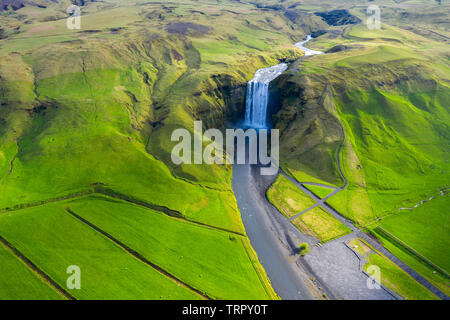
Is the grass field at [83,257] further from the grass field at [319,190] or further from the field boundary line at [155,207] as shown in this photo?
the grass field at [319,190]

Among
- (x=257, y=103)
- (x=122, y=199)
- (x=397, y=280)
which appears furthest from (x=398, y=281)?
(x=257, y=103)

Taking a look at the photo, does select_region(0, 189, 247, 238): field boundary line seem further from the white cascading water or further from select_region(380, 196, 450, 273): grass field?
the white cascading water

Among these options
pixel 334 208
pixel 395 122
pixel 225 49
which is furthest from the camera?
pixel 225 49

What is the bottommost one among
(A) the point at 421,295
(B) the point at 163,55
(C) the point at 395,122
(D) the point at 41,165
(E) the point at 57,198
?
(A) the point at 421,295

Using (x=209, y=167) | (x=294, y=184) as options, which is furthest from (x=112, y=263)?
(x=294, y=184)

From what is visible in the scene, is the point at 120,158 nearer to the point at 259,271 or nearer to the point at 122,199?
the point at 122,199

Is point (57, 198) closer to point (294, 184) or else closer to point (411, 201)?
point (294, 184)
